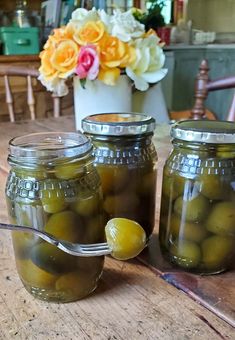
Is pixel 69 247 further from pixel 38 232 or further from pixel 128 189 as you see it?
pixel 128 189

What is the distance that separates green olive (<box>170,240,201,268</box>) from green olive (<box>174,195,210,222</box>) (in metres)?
0.03

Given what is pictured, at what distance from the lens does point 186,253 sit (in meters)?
0.49

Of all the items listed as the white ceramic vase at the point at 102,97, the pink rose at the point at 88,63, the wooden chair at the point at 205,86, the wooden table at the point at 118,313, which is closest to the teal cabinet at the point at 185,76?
the wooden chair at the point at 205,86

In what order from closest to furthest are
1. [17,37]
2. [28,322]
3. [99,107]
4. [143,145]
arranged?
[28,322]
[143,145]
[99,107]
[17,37]

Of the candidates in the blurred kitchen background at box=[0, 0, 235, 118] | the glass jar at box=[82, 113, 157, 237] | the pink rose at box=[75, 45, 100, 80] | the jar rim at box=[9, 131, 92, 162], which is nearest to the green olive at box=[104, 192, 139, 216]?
the glass jar at box=[82, 113, 157, 237]

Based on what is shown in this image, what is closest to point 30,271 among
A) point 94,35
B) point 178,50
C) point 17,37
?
point 94,35

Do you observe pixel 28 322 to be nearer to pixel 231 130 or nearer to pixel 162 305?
pixel 162 305

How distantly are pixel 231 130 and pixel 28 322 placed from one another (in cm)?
31

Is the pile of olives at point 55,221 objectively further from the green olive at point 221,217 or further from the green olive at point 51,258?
the green olive at point 221,217

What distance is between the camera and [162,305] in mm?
442

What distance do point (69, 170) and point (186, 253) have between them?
182 millimetres

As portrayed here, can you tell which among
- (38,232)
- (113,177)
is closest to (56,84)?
(113,177)

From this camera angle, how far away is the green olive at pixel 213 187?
0.45 m

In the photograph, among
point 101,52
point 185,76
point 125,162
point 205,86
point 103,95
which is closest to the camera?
point 125,162
